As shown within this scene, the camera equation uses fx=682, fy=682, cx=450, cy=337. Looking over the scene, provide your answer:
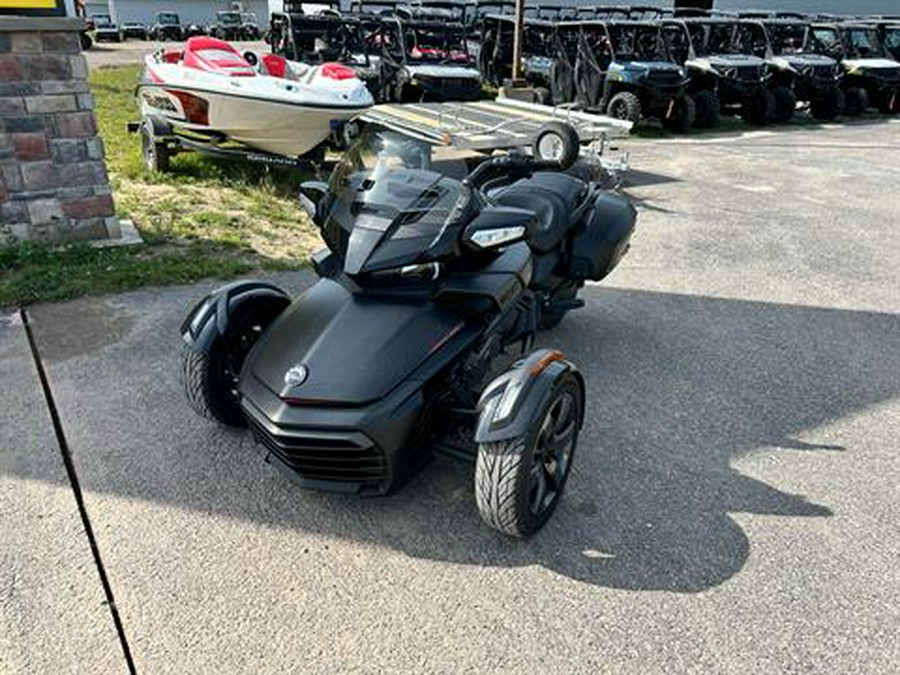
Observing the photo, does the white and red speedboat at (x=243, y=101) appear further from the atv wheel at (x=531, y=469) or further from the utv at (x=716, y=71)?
the utv at (x=716, y=71)

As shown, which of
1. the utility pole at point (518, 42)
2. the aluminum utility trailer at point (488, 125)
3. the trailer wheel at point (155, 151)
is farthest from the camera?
the utility pole at point (518, 42)

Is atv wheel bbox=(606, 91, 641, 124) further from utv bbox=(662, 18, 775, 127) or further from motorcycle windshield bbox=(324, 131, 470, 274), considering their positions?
motorcycle windshield bbox=(324, 131, 470, 274)

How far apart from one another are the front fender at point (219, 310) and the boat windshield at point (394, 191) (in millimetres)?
519

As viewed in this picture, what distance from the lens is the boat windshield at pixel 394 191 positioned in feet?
8.29

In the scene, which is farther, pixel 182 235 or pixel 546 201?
pixel 182 235

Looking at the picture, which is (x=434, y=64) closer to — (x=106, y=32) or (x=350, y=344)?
(x=350, y=344)

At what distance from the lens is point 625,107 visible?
34.8 feet

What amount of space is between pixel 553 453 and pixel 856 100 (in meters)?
14.1

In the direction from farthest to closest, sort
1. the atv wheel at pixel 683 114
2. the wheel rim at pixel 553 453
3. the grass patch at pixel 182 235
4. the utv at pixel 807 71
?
the utv at pixel 807 71
the atv wheel at pixel 683 114
the grass patch at pixel 182 235
the wheel rim at pixel 553 453

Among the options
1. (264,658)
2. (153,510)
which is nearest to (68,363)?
(153,510)

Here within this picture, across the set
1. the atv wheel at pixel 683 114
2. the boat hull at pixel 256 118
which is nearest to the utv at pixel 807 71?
the atv wheel at pixel 683 114

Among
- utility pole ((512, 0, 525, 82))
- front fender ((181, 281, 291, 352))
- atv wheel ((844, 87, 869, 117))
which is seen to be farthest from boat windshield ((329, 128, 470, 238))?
atv wheel ((844, 87, 869, 117))

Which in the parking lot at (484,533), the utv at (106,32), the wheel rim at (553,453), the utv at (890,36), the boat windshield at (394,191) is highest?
the utv at (106,32)

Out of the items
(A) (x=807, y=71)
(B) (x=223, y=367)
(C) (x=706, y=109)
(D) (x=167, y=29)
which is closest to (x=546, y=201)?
(B) (x=223, y=367)
